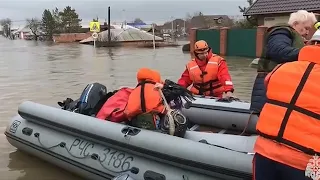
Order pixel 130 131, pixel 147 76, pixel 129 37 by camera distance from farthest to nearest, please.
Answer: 1. pixel 129 37
2. pixel 147 76
3. pixel 130 131

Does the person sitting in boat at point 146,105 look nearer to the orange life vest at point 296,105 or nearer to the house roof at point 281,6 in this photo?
the orange life vest at point 296,105

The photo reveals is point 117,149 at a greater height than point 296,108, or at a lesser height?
lesser

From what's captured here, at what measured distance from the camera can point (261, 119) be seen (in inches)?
80.6

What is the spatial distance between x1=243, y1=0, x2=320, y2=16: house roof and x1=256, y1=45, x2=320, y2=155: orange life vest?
14542 millimetres

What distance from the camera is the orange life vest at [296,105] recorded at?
187 centimetres

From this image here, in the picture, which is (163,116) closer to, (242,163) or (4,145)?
(242,163)

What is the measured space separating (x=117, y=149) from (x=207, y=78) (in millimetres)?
1676

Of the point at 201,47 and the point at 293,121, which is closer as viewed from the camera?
the point at 293,121

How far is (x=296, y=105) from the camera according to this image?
6.24ft

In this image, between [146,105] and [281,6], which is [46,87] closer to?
[146,105]

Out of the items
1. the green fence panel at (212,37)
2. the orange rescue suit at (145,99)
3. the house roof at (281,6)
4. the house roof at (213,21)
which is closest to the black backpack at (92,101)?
the orange rescue suit at (145,99)

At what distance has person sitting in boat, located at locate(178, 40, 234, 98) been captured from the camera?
492cm

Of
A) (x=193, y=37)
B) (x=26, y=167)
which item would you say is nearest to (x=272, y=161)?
(x=26, y=167)

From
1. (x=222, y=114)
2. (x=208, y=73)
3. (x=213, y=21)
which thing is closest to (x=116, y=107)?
(x=222, y=114)
